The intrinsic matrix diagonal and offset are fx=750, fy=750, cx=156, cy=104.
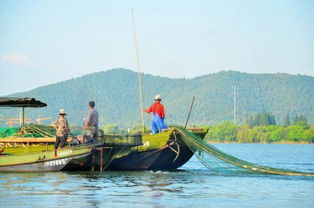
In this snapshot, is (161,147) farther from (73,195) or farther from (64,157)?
(73,195)

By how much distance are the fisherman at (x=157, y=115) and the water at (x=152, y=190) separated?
73.9 inches

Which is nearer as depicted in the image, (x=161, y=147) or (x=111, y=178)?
(x=111, y=178)

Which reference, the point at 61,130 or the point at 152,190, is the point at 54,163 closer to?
the point at 61,130

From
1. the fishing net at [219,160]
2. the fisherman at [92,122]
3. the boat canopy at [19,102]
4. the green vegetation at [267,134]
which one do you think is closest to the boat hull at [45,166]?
the fisherman at [92,122]

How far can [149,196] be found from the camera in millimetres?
19750

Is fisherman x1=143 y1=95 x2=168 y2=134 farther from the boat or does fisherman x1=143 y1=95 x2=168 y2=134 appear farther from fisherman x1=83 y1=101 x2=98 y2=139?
fisherman x1=83 y1=101 x2=98 y2=139

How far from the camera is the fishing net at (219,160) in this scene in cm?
2562

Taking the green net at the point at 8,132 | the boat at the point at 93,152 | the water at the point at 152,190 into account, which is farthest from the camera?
the green net at the point at 8,132

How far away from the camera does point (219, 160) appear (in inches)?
1022

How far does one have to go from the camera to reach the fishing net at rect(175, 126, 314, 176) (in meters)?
25.6

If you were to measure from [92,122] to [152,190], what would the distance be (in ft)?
19.8

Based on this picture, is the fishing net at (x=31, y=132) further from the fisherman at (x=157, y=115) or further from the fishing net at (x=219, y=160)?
the fishing net at (x=219, y=160)

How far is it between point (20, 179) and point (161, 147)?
220 inches

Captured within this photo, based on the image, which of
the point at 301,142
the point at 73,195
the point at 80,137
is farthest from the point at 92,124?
the point at 301,142
